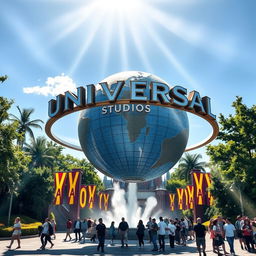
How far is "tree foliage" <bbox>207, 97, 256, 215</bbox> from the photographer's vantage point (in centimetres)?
2712

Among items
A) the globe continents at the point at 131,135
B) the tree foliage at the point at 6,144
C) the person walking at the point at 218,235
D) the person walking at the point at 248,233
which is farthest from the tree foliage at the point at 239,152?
the tree foliage at the point at 6,144

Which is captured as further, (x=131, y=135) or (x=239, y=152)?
(x=239, y=152)

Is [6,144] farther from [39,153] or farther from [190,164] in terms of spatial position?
[190,164]

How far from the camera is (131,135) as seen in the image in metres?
20.8

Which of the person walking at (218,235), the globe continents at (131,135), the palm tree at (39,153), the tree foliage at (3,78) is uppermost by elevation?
the palm tree at (39,153)

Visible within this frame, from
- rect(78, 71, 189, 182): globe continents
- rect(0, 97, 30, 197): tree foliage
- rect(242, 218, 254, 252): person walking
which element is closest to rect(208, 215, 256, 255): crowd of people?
rect(242, 218, 254, 252): person walking

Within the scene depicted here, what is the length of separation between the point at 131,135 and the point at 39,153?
43.4m

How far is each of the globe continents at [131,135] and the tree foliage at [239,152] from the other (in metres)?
8.02

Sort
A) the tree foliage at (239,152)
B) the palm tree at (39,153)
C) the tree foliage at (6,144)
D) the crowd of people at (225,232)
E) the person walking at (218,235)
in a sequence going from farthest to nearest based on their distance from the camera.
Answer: the palm tree at (39,153) → the tree foliage at (239,152) → the tree foliage at (6,144) → the crowd of people at (225,232) → the person walking at (218,235)

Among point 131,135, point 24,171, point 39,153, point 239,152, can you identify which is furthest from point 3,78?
point 39,153

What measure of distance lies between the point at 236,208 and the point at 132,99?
21064 millimetres

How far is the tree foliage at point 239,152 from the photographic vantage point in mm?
27125

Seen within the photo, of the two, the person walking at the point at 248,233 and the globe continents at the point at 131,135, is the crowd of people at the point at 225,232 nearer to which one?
the person walking at the point at 248,233

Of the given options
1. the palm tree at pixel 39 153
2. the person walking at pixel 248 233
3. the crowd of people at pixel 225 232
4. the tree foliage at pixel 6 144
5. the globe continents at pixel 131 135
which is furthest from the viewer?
the palm tree at pixel 39 153
